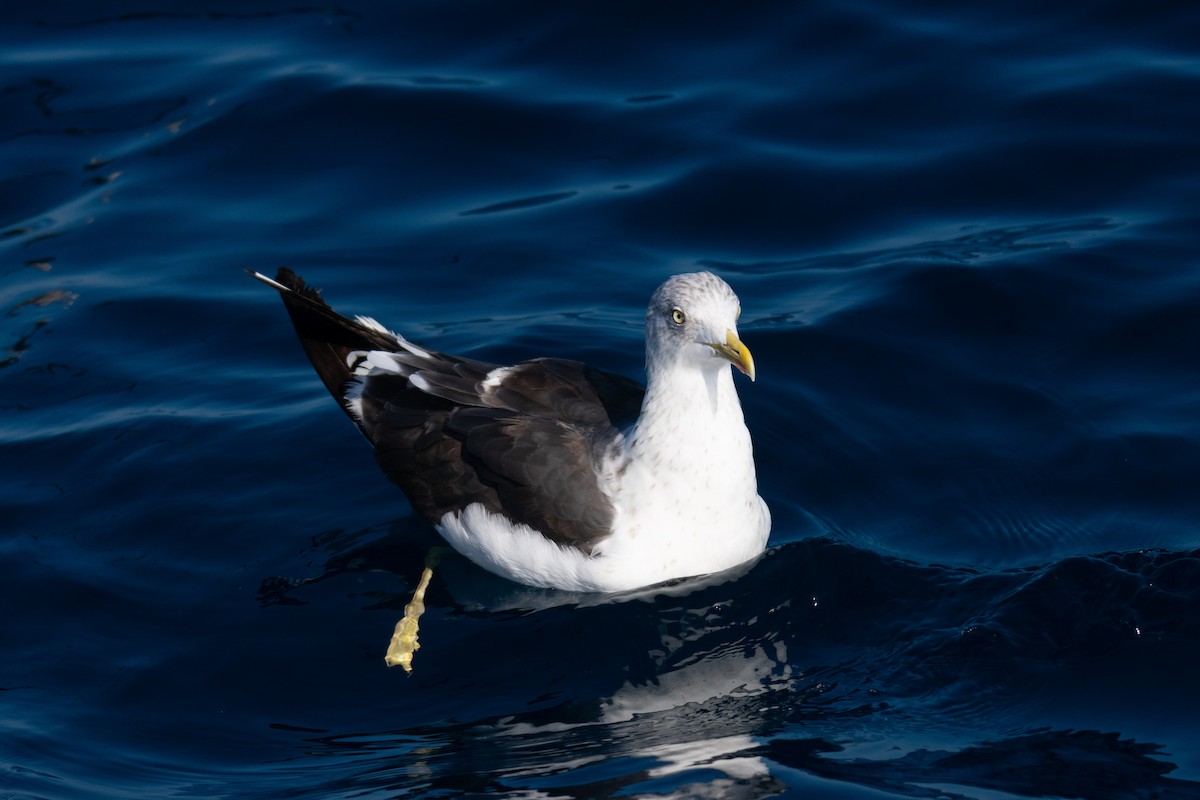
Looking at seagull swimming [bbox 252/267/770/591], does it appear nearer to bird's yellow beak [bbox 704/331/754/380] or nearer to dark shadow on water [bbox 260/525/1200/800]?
bird's yellow beak [bbox 704/331/754/380]

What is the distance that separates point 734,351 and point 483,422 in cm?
155

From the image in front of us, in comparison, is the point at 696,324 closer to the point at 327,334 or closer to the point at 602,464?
the point at 602,464

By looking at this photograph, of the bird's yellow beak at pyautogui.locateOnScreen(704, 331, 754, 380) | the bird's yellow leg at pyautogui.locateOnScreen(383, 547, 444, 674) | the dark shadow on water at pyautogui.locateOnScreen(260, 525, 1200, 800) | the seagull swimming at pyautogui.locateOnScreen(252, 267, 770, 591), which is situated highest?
the bird's yellow beak at pyautogui.locateOnScreen(704, 331, 754, 380)

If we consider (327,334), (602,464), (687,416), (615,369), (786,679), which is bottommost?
(786,679)

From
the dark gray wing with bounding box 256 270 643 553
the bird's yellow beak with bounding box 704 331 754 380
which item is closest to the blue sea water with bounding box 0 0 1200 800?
the dark gray wing with bounding box 256 270 643 553

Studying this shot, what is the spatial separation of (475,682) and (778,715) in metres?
1.49

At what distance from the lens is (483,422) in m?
7.90

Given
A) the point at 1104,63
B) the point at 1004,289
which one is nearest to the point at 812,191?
the point at 1004,289

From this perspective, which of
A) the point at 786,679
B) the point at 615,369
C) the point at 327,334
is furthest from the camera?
the point at 615,369

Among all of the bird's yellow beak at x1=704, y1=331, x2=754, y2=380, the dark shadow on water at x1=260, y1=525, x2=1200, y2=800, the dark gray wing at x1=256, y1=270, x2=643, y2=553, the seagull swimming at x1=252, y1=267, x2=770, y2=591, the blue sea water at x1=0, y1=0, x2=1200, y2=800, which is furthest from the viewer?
the dark gray wing at x1=256, y1=270, x2=643, y2=553

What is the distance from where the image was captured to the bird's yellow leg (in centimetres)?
735

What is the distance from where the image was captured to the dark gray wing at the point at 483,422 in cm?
768

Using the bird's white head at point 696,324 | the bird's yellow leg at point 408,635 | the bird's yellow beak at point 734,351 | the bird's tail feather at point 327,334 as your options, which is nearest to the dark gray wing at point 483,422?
the bird's tail feather at point 327,334

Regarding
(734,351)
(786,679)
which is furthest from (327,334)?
(786,679)
